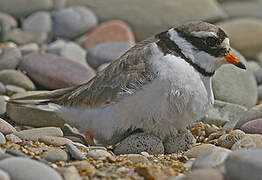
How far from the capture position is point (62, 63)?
257 inches

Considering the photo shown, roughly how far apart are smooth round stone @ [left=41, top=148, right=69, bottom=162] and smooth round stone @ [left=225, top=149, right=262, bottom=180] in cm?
133

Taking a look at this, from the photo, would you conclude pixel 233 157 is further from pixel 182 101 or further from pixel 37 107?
pixel 37 107

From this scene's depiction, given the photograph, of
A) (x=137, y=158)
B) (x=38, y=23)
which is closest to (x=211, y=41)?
(x=137, y=158)

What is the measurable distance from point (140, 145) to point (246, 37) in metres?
5.05

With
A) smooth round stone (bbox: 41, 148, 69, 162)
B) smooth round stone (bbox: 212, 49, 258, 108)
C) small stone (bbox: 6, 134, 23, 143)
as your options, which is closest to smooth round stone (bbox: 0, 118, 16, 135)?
small stone (bbox: 6, 134, 23, 143)

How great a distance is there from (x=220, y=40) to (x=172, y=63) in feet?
1.70

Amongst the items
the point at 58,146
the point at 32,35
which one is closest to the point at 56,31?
the point at 32,35

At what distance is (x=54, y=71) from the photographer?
637cm

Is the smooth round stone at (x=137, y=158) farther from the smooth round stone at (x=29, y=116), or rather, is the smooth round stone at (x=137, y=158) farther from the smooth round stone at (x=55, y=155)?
the smooth round stone at (x=29, y=116)

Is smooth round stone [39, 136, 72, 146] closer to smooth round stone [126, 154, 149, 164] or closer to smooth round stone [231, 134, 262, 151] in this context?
smooth round stone [126, 154, 149, 164]

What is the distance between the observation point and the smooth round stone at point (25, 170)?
11.3 ft

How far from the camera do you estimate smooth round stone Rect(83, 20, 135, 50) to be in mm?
8781

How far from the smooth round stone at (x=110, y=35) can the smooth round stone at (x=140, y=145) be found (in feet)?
13.8

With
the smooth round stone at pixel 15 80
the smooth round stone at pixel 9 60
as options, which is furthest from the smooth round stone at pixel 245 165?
the smooth round stone at pixel 9 60
